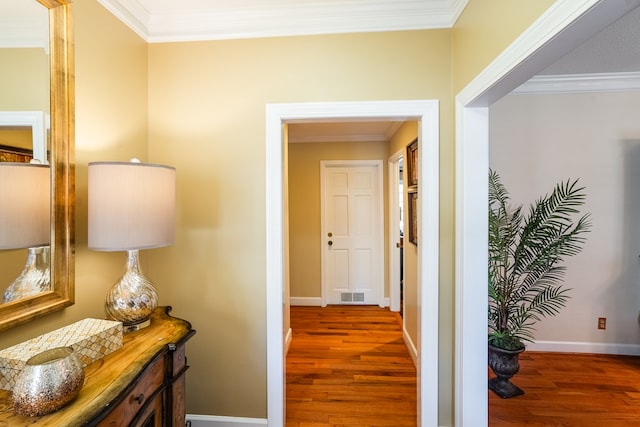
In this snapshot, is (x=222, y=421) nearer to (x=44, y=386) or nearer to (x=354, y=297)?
(x=44, y=386)

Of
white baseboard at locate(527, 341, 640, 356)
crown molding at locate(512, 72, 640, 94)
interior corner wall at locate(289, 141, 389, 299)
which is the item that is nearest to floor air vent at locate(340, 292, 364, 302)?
interior corner wall at locate(289, 141, 389, 299)

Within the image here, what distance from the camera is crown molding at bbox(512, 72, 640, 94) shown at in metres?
2.58

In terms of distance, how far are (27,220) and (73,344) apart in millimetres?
532

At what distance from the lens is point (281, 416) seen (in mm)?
1815

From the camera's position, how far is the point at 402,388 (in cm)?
234

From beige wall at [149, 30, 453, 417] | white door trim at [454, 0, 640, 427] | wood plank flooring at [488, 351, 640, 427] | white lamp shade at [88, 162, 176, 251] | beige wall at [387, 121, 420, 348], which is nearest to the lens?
white lamp shade at [88, 162, 176, 251]

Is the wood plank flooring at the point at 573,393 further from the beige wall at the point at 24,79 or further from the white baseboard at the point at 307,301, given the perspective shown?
the beige wall at the point at 24,79

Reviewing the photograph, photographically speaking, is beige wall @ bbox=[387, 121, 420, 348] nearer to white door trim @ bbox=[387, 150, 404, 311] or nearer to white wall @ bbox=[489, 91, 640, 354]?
white door trim @ bbox=[387, 150, 404, 311]

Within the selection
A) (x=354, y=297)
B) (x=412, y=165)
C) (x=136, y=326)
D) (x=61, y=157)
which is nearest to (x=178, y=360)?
(x=136, y=326)

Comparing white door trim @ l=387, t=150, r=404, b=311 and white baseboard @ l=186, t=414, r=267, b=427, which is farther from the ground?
white door trim @ l=387, t=150, r=404, b=311

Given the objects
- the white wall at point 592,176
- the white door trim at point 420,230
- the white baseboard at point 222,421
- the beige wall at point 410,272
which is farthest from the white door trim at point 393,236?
the white baseboard at point 222,421

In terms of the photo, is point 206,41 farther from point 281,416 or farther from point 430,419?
point 430,419

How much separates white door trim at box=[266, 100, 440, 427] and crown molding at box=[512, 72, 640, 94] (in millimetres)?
1683

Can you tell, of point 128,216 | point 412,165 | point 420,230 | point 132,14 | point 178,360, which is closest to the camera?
point 128,216
